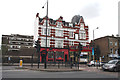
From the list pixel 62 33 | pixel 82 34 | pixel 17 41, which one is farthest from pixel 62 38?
pixel 17 41

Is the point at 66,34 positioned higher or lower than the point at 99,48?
higher

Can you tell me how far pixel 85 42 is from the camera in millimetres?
56656

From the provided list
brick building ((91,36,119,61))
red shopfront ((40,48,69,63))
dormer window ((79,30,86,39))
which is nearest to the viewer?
red shopfront ((40,48,69,63))

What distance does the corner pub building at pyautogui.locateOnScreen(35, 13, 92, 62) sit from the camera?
166 ft

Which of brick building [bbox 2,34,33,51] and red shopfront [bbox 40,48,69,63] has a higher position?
brick building [bbox 2,34,33,51]

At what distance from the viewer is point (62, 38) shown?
53.3 metres

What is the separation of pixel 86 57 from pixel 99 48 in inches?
410

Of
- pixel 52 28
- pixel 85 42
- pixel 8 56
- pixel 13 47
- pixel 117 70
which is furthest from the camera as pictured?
pixel 13 47

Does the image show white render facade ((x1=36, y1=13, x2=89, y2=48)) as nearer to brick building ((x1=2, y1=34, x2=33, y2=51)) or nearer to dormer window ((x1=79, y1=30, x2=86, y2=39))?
dormer window ((x1=79, y1=30, x2=86, y2=39))

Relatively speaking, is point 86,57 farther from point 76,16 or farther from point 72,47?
point 76,16

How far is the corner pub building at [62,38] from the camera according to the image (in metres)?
50.5

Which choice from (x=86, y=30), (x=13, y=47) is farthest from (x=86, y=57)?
(x=13, y=47)

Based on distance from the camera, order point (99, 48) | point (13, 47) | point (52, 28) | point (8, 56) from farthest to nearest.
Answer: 1. point (13, 47)
2. point (99, 48)
3. point (52, 28)
4. point (8, 56)

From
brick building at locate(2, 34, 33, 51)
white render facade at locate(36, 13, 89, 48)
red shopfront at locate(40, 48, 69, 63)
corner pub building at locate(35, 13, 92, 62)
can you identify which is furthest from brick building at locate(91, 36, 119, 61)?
brick building at locate(2, 34, 33, 51)
